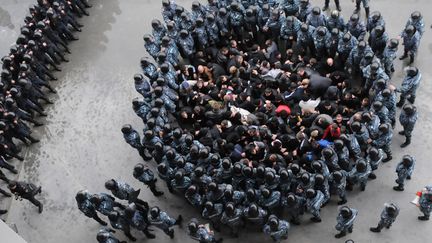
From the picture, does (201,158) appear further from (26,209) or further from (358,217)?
(26,209)

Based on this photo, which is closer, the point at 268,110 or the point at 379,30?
the point at 268,110

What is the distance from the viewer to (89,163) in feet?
43.4

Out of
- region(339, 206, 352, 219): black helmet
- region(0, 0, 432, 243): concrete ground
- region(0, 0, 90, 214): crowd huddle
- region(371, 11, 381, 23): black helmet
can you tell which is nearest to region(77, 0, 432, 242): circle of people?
region(339, 206, 352, 219): black helmet

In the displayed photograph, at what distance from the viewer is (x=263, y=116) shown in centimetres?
1190

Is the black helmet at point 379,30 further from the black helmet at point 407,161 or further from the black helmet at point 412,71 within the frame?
the black helmet at point 407,161

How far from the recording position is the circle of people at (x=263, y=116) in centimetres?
1080

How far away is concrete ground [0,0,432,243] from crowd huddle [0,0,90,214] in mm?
330

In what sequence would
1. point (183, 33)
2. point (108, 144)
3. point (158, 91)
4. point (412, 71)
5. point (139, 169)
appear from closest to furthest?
point (139, 169) < point (412, 71) < point (158, 91) < point (183, 33) < point (108, 144)

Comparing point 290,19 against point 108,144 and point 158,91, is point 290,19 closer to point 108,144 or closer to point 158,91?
point 158,91

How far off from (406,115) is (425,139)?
1354mm

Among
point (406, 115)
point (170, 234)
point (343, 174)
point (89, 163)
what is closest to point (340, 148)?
point (343, 174)

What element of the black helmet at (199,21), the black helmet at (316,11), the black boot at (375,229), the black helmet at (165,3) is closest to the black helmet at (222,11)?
the black helmet at (199,21)

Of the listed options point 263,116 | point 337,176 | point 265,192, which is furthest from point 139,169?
point 337,176

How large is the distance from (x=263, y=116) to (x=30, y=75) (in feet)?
19.2
